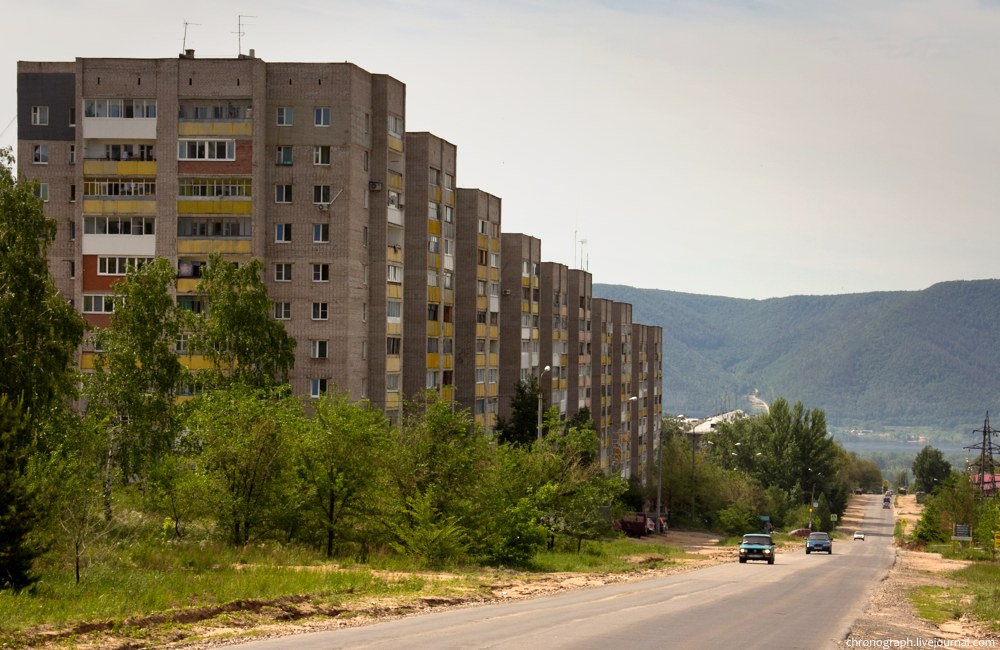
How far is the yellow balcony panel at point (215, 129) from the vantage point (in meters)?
69.9

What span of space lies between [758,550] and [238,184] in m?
36.4

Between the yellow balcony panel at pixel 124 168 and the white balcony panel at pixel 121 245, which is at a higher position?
the yellow balcony panel at pixel 124 168

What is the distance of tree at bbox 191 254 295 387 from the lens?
200ft

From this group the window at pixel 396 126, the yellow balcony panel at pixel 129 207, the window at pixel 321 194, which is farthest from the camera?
the window at pixel 396 126

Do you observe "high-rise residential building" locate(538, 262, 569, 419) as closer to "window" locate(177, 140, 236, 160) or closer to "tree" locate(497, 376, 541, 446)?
"tree" locate(497, 376, 541, 446)

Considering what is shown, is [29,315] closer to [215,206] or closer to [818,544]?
[215,206]

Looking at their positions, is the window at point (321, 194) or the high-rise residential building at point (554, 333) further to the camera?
the high-rise residential building at point (554, 333)

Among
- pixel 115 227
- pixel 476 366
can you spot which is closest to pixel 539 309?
pixel 476 366

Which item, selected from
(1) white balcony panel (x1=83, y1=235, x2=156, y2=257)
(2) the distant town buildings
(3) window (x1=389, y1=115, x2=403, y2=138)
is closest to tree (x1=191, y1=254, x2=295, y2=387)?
(2) the distant town buildings

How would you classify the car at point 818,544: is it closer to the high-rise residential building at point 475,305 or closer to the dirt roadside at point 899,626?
the high-rise residential building at point 475,305

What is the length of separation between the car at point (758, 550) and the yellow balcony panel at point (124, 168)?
40351 mm

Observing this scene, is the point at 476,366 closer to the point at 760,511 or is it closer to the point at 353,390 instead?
the point at 353,390

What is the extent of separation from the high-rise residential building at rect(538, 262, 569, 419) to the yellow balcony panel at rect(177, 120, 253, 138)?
4564 cm

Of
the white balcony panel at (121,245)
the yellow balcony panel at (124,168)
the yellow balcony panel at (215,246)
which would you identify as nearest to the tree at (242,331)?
the yellow balcony panel at (215,246)
